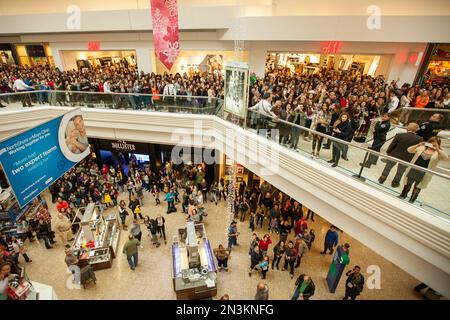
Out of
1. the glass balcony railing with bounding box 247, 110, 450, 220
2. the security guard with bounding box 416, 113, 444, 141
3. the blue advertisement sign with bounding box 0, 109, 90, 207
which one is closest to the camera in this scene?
the glass balcony railing with bounding box 247, 110, 450, 220

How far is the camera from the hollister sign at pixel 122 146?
48.2 feet

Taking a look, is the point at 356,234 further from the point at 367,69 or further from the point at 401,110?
the point at 367,69

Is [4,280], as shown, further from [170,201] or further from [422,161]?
[422,161]

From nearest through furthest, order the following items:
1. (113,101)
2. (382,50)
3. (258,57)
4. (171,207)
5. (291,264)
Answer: (291,264) → (113,101) → (171,207) → (382,50) → (258,57)

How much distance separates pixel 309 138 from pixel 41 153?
688 centimetres

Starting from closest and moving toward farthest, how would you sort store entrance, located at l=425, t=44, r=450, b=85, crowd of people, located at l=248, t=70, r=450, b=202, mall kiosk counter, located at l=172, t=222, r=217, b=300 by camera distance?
crowd of people, located at l=248, t=70, r=450, b=202 < mall kiosk counter, located at l=172, t=222, r=217, b=300 < store entrance, located at l=425, t=44, r=450, b=85

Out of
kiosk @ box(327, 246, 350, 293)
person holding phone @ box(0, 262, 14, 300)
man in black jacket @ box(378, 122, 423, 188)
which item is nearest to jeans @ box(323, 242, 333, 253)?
kiosk @ box(327, 246, 350, 293)

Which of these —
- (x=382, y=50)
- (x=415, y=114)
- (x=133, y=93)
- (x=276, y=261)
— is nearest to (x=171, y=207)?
(x=276, y=261)

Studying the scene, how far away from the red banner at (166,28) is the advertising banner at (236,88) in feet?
6.35

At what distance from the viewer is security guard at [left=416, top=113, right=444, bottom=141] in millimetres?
6477

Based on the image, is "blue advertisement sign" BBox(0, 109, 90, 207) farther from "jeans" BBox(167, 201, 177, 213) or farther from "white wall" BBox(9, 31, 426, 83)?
"white wall" BBox(9, 31, 426, 83)

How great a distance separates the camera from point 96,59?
74.3ft

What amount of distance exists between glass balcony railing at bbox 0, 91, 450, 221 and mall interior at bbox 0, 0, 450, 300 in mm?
45

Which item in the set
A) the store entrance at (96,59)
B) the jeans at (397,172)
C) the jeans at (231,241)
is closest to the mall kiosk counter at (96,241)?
the jeans at (231,241)
